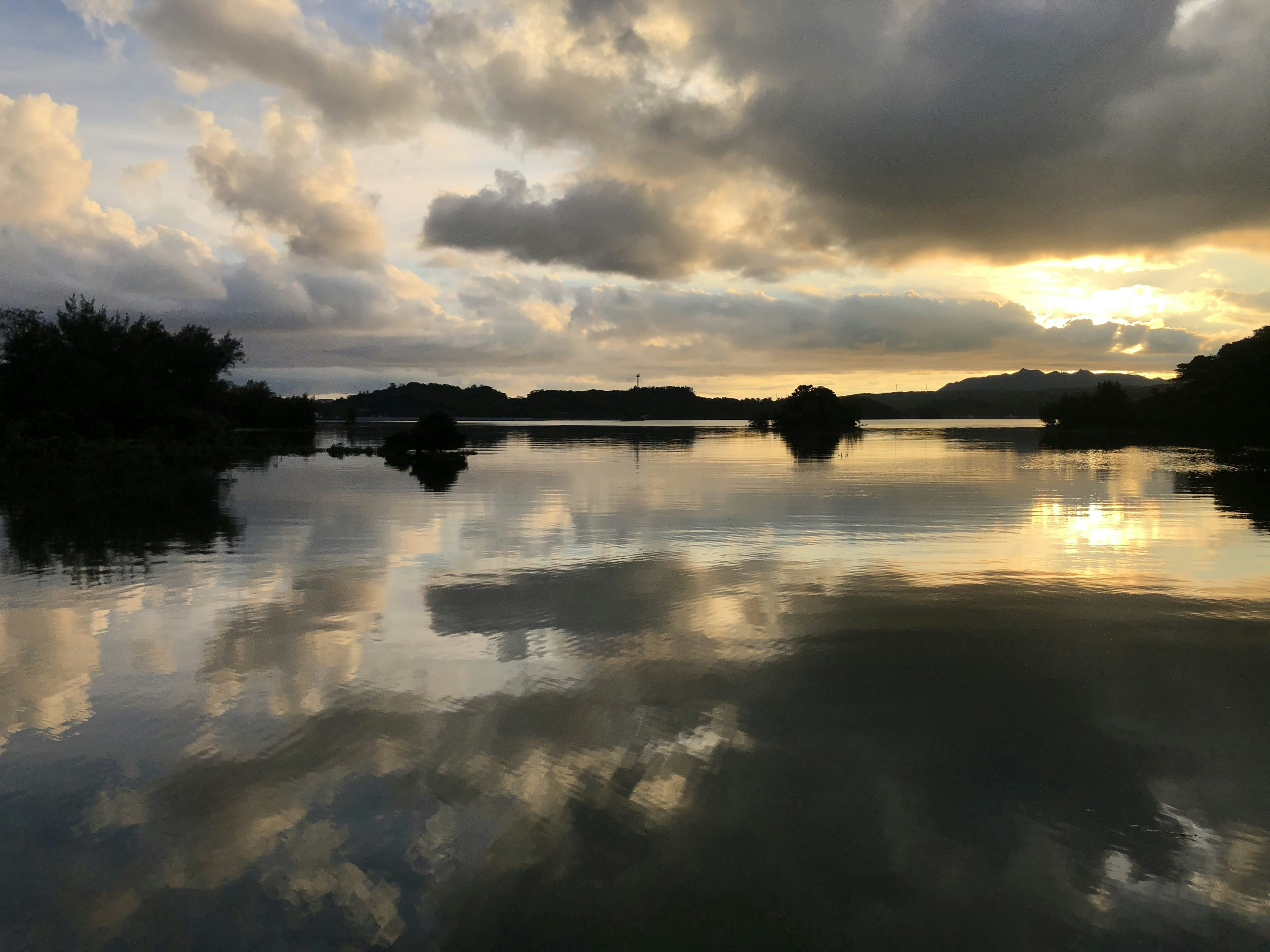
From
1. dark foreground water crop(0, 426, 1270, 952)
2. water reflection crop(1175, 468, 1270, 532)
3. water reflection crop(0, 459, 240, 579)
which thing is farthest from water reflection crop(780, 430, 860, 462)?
dark foreground water crop(0, 426, 1270, 952)

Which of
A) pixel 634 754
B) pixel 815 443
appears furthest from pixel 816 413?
pixel 634 754

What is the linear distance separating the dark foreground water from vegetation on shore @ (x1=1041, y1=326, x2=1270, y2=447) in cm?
8174

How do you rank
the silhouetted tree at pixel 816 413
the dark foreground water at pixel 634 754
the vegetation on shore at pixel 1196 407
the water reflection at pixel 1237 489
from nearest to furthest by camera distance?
the dark foreground water at pixel 634 754 < the water reflection at pixel 1237 489 < the vegetation on shore at pixel 1196 407 < the silhouetted tree at pixel 816 413

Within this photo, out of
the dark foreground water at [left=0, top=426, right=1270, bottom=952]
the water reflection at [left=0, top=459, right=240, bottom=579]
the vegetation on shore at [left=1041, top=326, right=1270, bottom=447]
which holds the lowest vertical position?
the dark foreground water at [left=0, top=426, right=1270, bottom=952]

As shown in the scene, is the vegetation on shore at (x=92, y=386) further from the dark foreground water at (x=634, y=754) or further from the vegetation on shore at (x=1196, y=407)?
the vegetation on shore at (x=1196, y=407)

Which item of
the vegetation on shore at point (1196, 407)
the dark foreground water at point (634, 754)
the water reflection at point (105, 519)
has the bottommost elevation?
the dark foreground water at point (634, 754)

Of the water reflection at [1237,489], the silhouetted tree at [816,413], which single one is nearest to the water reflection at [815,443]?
the silhouetted tree at [816,413]

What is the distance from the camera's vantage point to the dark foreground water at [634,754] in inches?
211

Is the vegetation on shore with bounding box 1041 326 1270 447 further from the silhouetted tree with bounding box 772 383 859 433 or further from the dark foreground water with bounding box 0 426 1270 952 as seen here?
the dark foreground water with bounding box 0 426 1270 952

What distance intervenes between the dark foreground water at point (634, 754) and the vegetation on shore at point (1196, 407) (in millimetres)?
81740

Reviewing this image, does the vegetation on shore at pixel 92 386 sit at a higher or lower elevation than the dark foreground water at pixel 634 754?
higher

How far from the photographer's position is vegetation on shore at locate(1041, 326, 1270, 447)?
281ft

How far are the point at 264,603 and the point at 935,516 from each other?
19.7 meters

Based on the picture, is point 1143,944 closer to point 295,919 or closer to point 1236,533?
point 295,919
